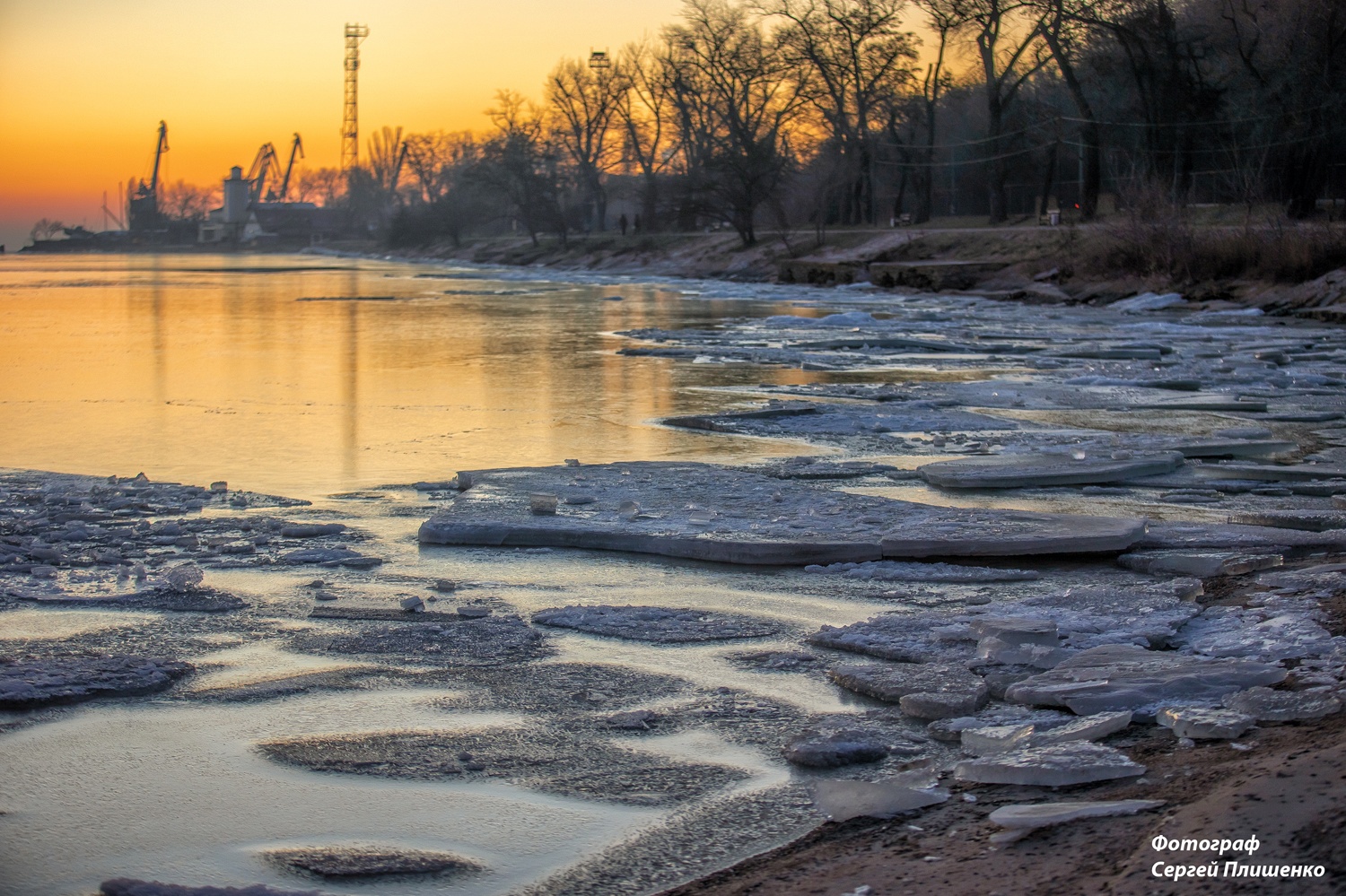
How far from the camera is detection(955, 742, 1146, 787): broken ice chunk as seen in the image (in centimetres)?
307

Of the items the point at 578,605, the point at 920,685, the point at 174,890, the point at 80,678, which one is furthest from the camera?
the point at 578,605

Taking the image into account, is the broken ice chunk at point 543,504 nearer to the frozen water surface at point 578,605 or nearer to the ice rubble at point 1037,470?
the frozen water surface at point 578,605

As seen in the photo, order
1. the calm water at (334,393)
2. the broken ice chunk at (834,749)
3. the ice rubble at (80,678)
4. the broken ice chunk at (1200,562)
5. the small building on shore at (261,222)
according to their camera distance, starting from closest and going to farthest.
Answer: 1. the broken ice chunk at (834,749)
2. the ice rubble at (80,678)
3. the broken ice chunk at (1200,562)
4. the calm water at (334,393)
5. the small building on shore at (261,222)

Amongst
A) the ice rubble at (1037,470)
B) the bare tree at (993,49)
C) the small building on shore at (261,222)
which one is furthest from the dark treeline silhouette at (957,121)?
the small building on shore at (261,222)

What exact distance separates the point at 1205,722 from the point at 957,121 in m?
72.2

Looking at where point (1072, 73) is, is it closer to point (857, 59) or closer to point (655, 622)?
point (857, 59)

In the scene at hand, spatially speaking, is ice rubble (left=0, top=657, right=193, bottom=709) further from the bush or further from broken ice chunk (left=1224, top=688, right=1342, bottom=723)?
the bush

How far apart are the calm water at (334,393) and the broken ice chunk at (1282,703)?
491 cm

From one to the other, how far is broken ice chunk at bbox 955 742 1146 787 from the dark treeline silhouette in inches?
1010

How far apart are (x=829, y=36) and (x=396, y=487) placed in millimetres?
48158

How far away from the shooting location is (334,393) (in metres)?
11.9

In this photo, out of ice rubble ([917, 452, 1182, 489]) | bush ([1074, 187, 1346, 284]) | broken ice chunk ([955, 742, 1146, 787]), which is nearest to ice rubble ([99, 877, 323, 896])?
broken ice chunk ([955, 742, 1146, 787])

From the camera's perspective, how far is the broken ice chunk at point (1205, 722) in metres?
3.29

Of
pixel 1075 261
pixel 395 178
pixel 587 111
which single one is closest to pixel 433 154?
pixel 395 178
